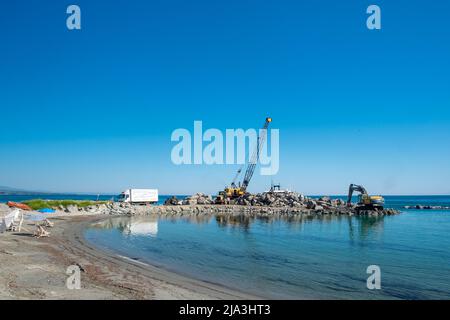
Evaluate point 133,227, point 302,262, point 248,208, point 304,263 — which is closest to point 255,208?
point 248,208

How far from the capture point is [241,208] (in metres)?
85.6

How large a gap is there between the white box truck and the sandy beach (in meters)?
61.7

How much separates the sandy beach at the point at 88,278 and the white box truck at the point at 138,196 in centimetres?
6169

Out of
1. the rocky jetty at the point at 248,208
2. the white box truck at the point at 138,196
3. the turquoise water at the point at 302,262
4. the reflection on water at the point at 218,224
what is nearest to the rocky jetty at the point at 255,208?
the rocky jetty at the point at 248,208

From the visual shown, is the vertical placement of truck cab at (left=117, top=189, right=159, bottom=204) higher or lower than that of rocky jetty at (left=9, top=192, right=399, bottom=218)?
higher

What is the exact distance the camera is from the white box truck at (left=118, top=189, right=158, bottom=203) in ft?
275

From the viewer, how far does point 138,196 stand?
85.8 metres

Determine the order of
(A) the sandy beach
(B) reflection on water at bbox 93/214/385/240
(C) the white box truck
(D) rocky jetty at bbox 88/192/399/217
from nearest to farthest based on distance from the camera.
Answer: (A) the sandy beach, (B) reflection on water at bbox 93/214/385/240, (D) rocky jetty at bbox 88/192/399/217, (C) the white box truck

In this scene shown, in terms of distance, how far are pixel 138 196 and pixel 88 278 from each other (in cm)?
7300

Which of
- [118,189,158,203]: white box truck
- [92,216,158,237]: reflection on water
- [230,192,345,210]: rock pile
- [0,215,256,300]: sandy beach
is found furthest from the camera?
[230,192,345,210]: rock pile

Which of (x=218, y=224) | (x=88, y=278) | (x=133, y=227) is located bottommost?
(x=218, y=224)

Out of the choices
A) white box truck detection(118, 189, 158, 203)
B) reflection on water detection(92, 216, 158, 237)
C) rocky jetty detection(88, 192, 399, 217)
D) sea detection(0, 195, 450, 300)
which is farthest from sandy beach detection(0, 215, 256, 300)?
white box truck detection(118, 189, 158, 203)

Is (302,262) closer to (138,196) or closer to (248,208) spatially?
(248,208)

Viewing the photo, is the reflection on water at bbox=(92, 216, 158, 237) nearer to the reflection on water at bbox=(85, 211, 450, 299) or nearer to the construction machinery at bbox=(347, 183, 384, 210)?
the reflection on water at bbox=(85, 211, 450, 299)
